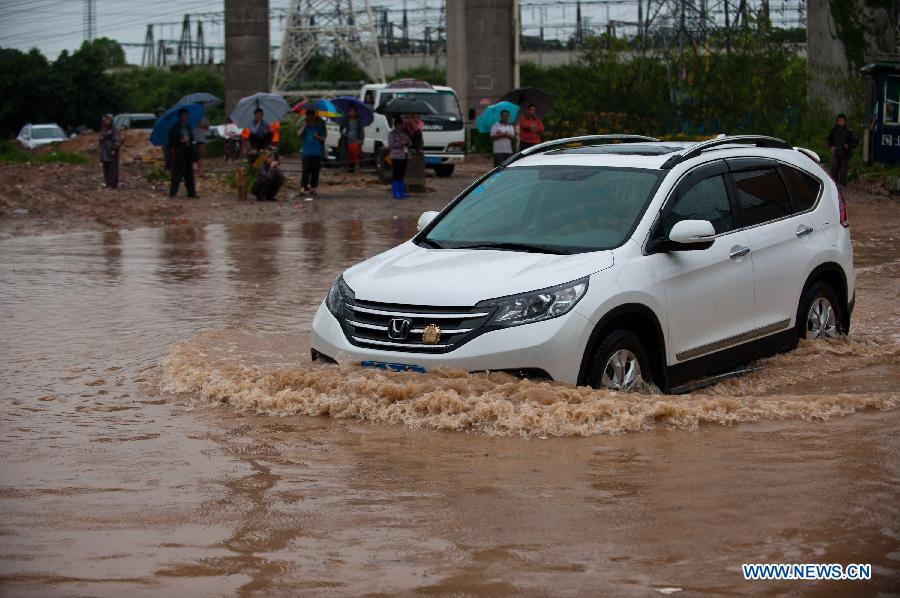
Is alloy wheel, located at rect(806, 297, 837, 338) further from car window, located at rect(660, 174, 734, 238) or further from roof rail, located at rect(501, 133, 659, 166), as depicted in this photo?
roof rail, located at rect(501, 133, 659, 166)

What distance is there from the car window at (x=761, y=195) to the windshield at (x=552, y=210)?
31.5 inches

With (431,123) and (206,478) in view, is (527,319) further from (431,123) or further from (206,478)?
(431,123)

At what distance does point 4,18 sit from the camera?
3385 mm

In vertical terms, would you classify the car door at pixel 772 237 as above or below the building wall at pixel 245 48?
below

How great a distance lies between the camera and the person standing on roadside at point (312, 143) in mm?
27047

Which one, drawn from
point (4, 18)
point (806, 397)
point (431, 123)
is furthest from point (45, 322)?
point (431, 123)

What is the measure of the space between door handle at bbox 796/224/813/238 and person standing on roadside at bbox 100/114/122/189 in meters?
21.4

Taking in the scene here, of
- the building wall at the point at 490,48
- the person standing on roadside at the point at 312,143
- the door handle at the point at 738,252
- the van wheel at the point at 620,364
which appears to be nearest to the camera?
the van wheel at the point at 620,364

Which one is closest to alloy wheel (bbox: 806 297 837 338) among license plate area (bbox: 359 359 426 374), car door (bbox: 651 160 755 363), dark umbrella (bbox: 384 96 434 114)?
car door (bbox: 651 160 755 363)

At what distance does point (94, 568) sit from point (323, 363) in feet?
10.3

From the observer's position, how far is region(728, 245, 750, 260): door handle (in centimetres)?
882

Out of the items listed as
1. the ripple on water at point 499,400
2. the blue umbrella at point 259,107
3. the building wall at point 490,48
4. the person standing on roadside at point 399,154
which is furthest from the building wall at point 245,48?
the ripple on water at point 499,400

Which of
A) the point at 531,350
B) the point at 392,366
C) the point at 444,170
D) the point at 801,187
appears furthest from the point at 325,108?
the point at 531,350

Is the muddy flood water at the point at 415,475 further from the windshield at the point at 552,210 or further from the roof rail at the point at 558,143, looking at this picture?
the roof rail at the point at 558,143
